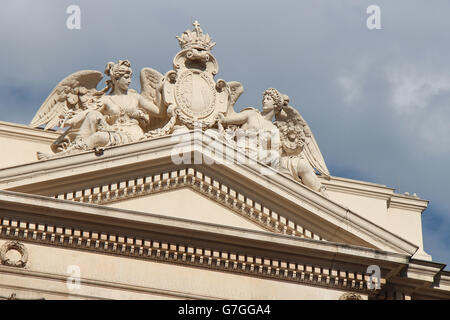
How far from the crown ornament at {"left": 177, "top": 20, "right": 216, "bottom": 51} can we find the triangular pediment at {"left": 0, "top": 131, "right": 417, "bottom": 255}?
129 inches

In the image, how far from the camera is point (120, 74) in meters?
32.9

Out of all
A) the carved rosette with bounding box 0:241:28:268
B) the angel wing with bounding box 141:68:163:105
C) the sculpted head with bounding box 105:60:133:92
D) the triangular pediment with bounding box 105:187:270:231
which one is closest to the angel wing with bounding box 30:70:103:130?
the sculpted head with bounding box 105:60:133:92

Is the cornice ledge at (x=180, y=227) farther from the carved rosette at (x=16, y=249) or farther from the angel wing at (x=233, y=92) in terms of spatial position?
the angel wing at (x=233, y=92)

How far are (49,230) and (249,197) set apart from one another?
4.49 m

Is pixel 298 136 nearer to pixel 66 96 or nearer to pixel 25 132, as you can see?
pixel 66 96

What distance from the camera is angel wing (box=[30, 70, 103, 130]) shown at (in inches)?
1283

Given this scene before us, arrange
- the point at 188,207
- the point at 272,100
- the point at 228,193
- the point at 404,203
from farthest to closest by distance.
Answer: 1. the point at 404,203
2. the point at 272,100
3. the point at 228,193
4. the point at 188,207

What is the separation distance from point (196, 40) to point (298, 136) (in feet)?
10.9

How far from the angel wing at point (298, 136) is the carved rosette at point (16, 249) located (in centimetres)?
707

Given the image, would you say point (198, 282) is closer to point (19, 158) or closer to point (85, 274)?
point (85, 274)

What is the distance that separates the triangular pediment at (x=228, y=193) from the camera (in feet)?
98.9

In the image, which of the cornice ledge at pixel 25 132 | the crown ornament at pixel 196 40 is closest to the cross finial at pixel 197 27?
the crown ornament at pixel 196 40

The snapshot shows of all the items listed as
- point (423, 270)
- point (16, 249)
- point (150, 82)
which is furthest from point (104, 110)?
point (423, 270)
